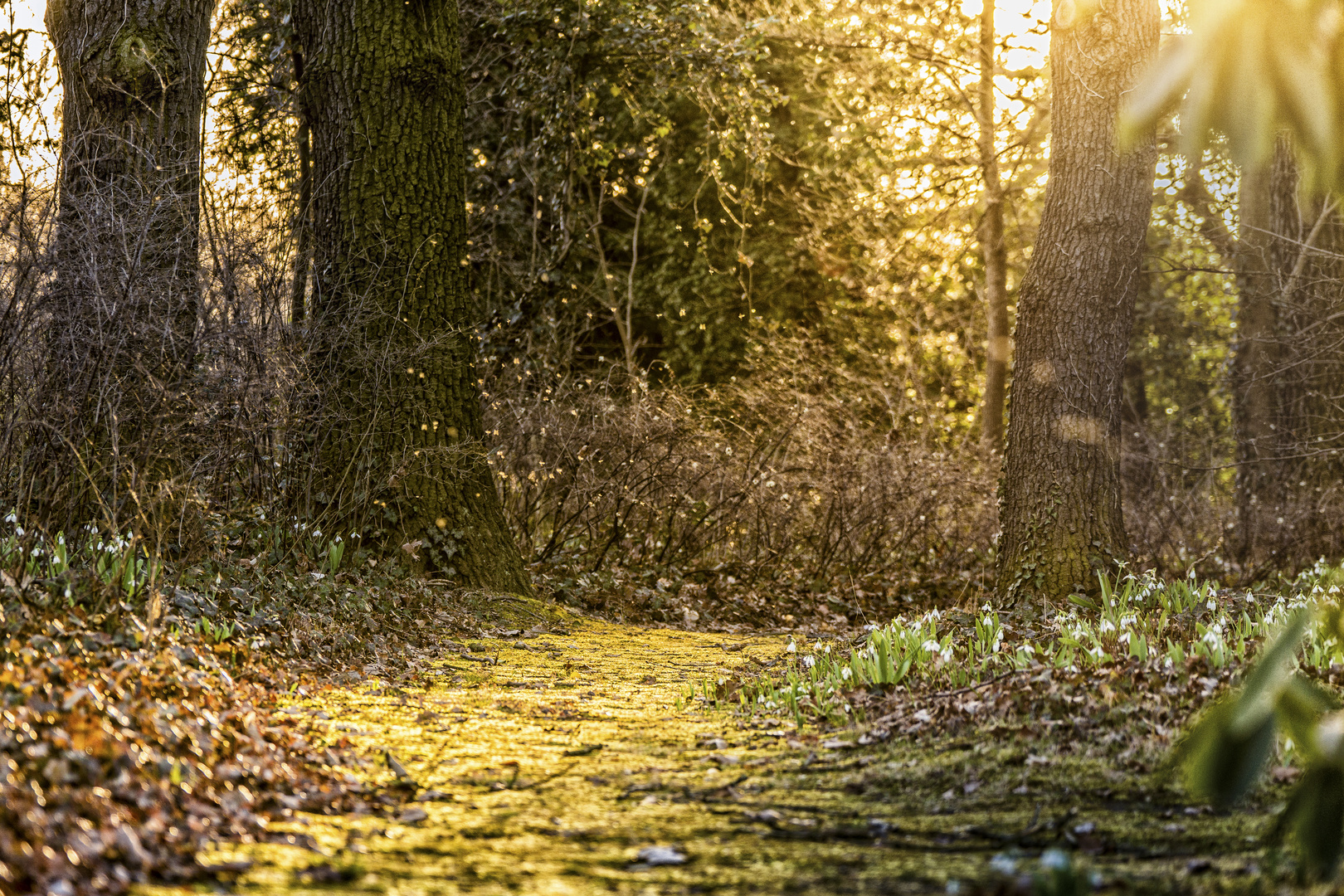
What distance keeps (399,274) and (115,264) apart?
2.51 metres

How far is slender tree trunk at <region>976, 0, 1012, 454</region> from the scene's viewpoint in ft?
52.1

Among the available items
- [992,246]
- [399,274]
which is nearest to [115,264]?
[399,274]

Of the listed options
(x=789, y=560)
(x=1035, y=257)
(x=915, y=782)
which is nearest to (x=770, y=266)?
(x=789, y=560)

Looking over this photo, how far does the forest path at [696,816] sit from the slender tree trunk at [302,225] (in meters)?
3.42

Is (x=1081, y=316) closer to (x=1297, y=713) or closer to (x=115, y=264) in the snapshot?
(x=115, y=264)

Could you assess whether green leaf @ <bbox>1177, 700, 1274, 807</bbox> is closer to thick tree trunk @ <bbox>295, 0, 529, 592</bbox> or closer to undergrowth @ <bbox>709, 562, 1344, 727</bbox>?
undergrowth @ <bbox>709, 562, 1344, 727</bbox>

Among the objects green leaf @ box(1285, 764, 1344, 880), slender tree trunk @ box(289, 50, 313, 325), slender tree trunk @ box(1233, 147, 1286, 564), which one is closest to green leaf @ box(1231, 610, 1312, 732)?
green leaf @ box(1285, 764, 1344, 880)

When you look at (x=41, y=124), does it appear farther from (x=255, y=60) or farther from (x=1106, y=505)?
(x=1106, y=505)

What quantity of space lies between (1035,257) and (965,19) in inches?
338

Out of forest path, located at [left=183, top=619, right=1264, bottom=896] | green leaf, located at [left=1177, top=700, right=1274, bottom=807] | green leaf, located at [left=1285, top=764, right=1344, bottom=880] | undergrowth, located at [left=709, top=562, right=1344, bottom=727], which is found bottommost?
forest path, located at [left=183, top=619, right=1264, bottom=896]

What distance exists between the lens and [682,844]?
353cm

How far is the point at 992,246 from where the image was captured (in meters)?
16.4

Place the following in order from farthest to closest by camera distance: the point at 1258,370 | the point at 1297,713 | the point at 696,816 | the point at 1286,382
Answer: the point at 1258,370 < the point at 1286,382 < the point at 696,816 < the point at 1297,713

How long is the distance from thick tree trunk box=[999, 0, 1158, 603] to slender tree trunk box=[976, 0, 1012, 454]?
6.69 metres
